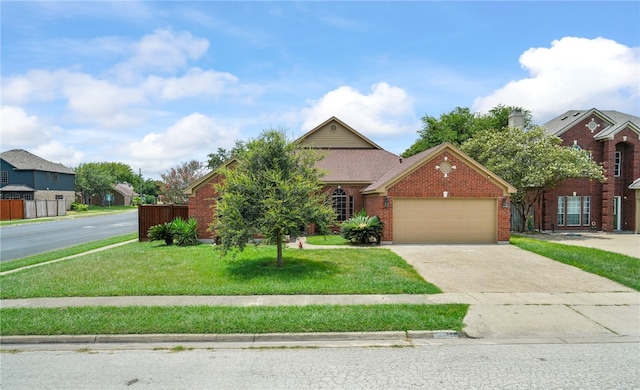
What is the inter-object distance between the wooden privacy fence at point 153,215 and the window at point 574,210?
23333 millimetres

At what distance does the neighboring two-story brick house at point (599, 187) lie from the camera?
24969 millimetres

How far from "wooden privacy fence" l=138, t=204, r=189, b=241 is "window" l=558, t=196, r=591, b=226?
2333 cm

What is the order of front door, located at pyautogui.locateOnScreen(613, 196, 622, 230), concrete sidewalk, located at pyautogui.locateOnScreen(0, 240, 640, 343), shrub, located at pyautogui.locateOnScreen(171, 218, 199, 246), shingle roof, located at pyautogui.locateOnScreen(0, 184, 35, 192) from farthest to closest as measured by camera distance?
shingle roof, located at pyautogui.locateOnScreen(0, 184, 35, 192), front door, located at pyautogui.locateOnScreen(613, 196, 622, 230), shrub, located at pyautogui.locateOnScreen(171, 218, 199, 246), concrete sidewalk, located at pyautogui.locateOnScreen(0, 240, 640, 343)

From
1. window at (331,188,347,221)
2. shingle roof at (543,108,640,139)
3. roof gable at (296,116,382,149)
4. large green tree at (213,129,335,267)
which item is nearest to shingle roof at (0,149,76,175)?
roof gable at (296,116,382,149)

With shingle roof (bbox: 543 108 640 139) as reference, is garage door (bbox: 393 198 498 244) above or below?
below

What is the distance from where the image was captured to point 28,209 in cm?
3981

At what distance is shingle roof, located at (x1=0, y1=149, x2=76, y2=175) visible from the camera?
4816cm

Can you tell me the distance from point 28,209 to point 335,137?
33863 mm

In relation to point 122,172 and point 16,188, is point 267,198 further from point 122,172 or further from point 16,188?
point 122,172

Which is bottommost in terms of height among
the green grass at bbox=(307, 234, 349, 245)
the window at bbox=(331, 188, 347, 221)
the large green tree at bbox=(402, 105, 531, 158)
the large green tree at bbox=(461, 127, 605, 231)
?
the green grass at bbox=(307, 234, 349, 245)

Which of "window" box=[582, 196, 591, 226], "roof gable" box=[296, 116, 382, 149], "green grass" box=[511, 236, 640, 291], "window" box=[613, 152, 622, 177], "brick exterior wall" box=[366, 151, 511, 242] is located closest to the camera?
"green grass" box=[511, 236, 640, 291]

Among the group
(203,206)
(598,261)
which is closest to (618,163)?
(598,261)

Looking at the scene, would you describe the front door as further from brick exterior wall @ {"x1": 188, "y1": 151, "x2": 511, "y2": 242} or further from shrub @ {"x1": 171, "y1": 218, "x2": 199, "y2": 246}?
shrub @ {"x1": 171, "y1": 218, "x2": 199, "y2": 246}

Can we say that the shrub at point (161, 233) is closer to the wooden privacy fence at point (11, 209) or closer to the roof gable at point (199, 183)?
the roof gable at point (199, 183)
